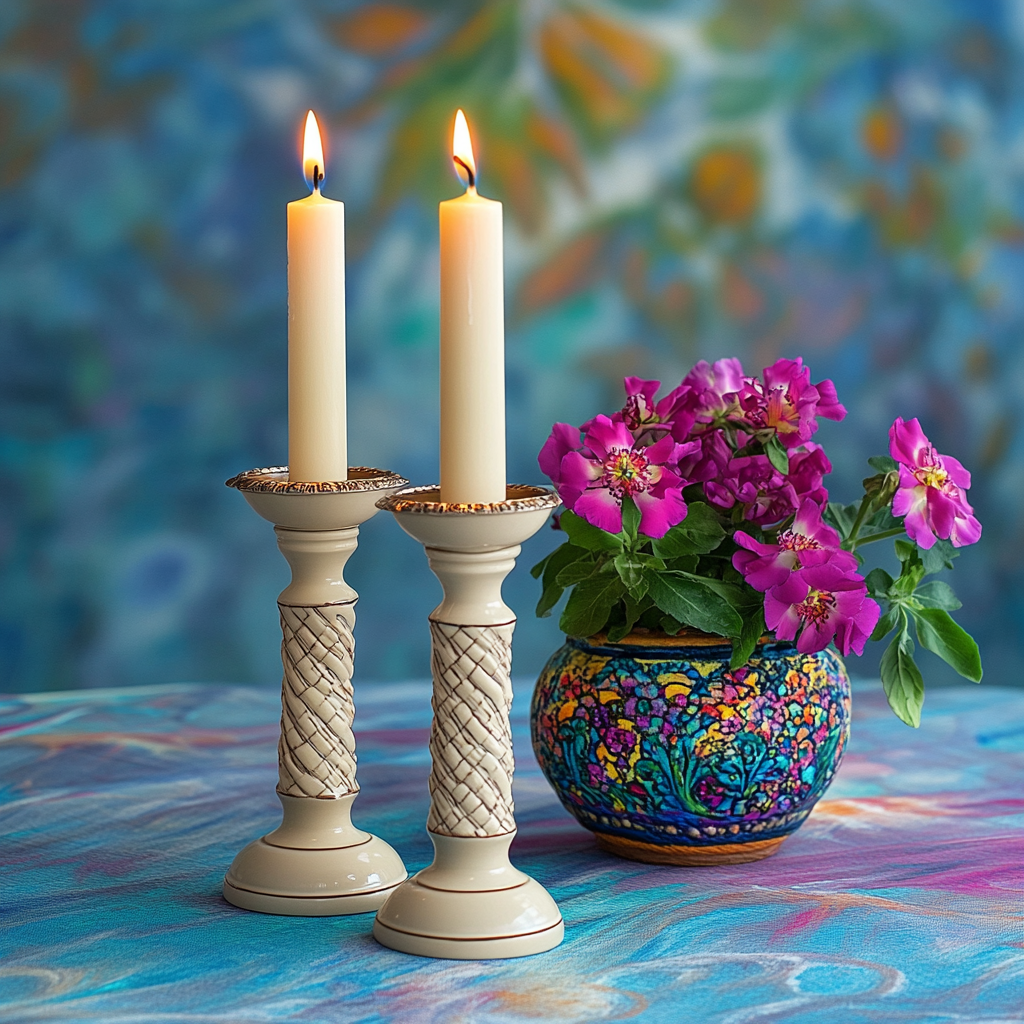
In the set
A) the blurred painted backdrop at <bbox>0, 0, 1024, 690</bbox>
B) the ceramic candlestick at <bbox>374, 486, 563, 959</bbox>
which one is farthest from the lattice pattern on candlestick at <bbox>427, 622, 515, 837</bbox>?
the blurred painted backdrop at <bbox>0, 0, 1024, 690</bbox>

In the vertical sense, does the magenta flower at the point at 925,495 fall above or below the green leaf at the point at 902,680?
above

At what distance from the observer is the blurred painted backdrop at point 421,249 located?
5.73 feet

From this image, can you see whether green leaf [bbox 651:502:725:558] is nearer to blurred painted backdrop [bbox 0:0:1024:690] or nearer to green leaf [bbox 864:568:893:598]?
green leaf [bbox 864:568:893:598]

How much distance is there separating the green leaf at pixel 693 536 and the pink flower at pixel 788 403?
0.07 meters

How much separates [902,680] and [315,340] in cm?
40

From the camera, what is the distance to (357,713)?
1.33m

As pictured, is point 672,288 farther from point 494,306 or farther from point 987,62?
point 494,306

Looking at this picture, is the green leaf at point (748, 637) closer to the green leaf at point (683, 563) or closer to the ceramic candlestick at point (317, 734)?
the green leaf at point (683, 563)

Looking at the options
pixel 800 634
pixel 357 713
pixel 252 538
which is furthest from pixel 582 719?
pixel 252 538

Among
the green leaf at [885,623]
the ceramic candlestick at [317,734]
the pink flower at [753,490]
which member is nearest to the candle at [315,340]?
the ceramic candlestick at [317,734]

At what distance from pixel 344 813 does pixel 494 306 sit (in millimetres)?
324

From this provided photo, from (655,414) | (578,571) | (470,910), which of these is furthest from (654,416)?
(470,910)

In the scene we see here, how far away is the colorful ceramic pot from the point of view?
866 millimetres

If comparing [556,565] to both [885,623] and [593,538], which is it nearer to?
[593,538]
